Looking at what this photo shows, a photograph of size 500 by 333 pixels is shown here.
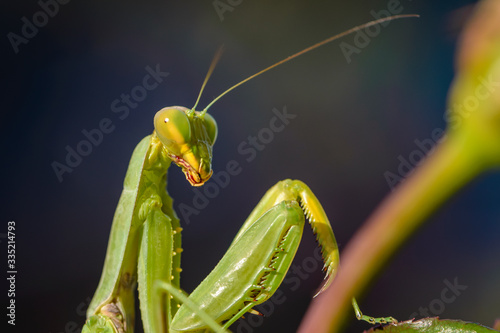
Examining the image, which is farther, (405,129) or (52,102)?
(405,129)

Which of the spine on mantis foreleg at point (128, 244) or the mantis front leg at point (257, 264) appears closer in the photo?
the mantis front leg at point (257, 264)

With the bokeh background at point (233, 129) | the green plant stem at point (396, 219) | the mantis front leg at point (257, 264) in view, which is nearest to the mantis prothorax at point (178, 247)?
the mantis front leg at point (257, 264)

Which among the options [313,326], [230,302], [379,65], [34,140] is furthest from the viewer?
[379,65]

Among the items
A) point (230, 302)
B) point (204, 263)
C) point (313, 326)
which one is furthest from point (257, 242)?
point (204, 263)

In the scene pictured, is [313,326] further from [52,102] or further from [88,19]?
[88,19]

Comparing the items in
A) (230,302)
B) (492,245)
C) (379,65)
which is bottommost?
(492,245)

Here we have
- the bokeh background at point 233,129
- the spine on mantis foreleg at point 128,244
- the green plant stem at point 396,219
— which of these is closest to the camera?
the green plant stem at point 396,219

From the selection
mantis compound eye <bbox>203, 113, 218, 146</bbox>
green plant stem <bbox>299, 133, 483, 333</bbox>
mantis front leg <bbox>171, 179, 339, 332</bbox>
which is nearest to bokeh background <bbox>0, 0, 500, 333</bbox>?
mantis compound eye <bbox>203, 113, 218, 146</bbox>

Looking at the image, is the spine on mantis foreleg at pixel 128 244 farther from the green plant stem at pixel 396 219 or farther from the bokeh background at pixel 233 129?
the bokeh background at pixel 233 129
